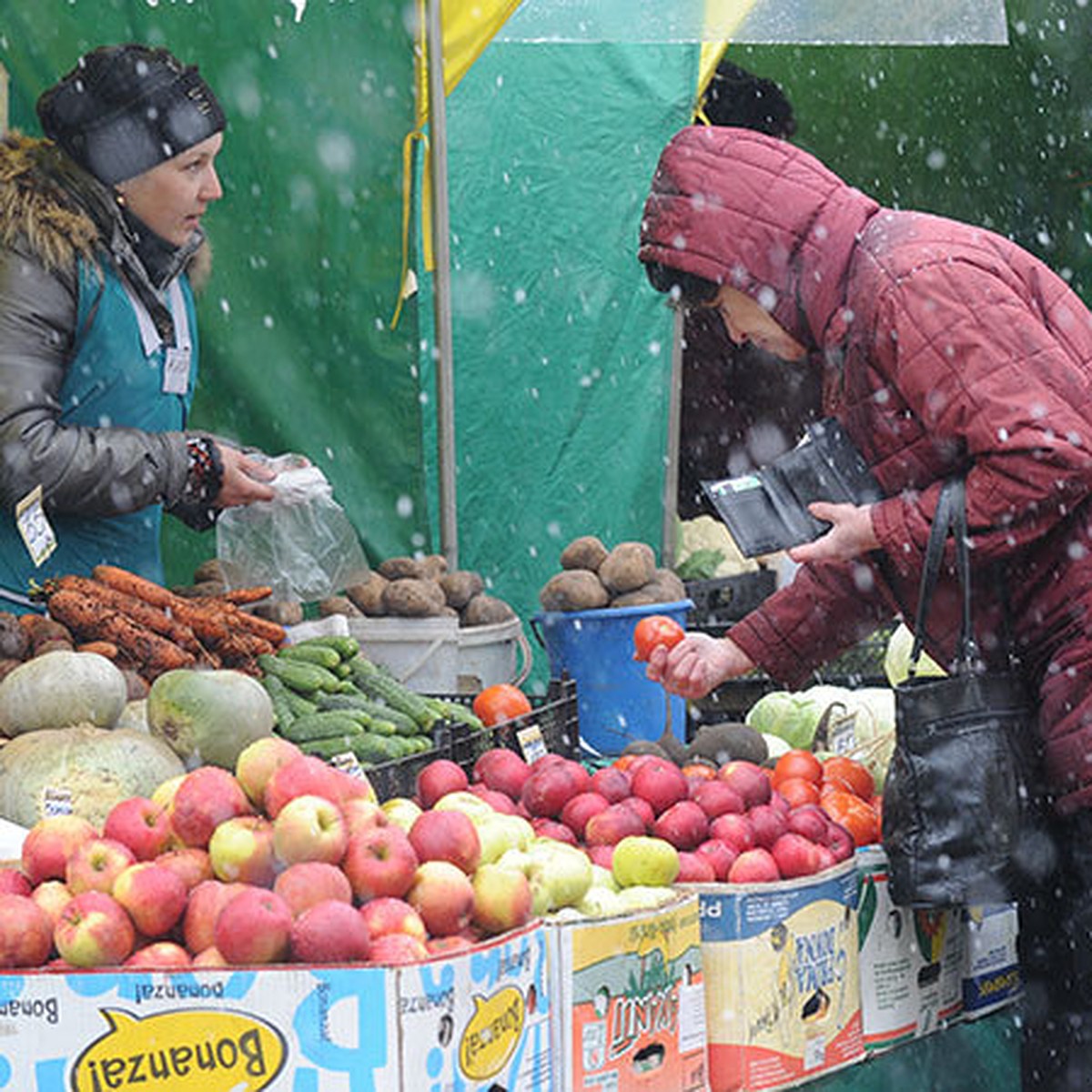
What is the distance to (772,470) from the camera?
3.17 metres

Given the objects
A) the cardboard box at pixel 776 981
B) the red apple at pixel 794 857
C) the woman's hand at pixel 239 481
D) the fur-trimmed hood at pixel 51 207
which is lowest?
the cardboard box at pixel 776 981

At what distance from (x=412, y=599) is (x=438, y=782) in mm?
1723

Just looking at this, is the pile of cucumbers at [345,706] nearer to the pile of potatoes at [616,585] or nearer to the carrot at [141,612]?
the carrot at [141,612]

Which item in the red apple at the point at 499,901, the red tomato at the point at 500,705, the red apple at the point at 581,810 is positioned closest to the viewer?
the red apple at the point at 499,901

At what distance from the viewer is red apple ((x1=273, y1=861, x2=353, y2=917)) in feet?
7.37

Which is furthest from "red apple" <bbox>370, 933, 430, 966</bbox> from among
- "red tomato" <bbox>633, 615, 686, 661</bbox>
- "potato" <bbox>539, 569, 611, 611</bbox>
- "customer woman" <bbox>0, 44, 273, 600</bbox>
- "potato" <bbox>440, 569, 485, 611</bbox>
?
"potato" <bbox>539, 569, 611, 611</bbox>

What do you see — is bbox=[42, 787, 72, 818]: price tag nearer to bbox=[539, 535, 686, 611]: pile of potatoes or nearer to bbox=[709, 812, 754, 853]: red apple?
bbox=[709, 812, 754, 853]: red apple

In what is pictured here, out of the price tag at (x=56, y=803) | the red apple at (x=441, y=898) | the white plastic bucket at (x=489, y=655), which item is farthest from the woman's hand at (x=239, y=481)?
the red apple at (x=441, y=898)

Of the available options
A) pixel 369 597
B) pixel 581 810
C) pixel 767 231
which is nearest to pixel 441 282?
pixel 369 597

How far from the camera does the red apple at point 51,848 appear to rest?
2461mm

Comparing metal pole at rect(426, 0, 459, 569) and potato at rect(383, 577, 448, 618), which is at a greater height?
metal pole at rect(426, 0, 459, 569)

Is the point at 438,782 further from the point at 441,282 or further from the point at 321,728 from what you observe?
the point at 441,282

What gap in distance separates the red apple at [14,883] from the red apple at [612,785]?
3.70ft

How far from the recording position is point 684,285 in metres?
3.13
